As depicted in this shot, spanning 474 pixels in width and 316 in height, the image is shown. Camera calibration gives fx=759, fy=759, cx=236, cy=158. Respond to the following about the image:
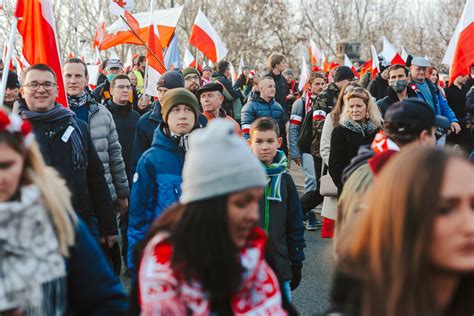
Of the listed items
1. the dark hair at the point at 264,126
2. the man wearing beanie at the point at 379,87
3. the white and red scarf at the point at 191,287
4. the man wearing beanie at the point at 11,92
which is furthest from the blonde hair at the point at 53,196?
the man wearing beanie at the point at 379,87

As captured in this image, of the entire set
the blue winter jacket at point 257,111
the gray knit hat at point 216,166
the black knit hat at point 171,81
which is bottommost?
the blue winter jacket at point 257,111

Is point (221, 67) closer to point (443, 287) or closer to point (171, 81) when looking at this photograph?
point (171, 81)

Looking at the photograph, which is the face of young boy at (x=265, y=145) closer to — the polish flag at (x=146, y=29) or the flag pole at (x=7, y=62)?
the flag pole at (x=7, y=62)

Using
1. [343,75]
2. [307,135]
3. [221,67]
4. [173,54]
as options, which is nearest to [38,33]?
[307,135]

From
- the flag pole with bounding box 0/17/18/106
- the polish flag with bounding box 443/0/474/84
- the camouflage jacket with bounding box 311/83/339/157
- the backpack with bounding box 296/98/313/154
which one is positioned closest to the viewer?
the flag pole with bounding box 0/17/18/106

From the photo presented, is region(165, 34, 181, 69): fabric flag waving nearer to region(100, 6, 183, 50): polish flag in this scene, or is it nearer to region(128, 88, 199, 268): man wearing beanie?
region(100, 6, 183, 50): polish flag

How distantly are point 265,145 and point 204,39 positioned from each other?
9005 mm

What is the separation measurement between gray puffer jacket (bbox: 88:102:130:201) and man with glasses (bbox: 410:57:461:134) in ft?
13.3

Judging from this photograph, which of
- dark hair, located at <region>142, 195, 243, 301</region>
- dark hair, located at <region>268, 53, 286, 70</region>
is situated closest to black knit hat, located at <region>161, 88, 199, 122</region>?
dark hair, located at <region>142, 195, 243, 301</region>

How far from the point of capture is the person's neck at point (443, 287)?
2021 mm

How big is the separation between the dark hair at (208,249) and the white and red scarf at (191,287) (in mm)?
38

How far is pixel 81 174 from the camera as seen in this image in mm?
5000

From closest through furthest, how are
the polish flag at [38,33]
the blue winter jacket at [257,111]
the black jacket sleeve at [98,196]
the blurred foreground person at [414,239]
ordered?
the blurred foreground person at [414,239] < the black jacket sleeve at [98,196] < the polish flag at [38,33] < the blue winter jacket at [257,111]

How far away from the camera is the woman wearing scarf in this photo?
6.41 metres
